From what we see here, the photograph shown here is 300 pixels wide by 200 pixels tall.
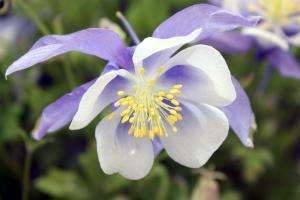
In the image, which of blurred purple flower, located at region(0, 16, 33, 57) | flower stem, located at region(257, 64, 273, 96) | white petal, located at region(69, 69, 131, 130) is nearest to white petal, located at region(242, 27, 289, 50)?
flower stem, located at region(257, 64, 273, 96)

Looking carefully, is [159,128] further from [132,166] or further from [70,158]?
[70,158]

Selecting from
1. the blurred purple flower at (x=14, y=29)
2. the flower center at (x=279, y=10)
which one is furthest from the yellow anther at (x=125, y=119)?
the blurred purple flower at (x=14, y=29)

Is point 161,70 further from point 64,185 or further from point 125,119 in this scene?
point 64,185

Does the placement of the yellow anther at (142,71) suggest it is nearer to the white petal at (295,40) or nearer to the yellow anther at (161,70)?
the yellow anther at (161,70)

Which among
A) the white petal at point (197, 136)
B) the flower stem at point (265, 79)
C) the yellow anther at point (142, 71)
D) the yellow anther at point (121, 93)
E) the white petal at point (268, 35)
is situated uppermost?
the yellow anther at point (142, 71)

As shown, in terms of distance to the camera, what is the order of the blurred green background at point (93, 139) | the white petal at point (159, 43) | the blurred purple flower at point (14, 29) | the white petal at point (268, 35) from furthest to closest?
1. the blurred purple flower at point (14, 29)
2. the blurred green background at point (93, 139)
3. the white petal at point (268, 35)
4. the white petal at point (159, 43)

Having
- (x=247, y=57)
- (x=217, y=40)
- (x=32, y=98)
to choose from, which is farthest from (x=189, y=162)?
(x=247, y=57)

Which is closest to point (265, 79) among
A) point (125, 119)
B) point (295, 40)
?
point (295, 40)
